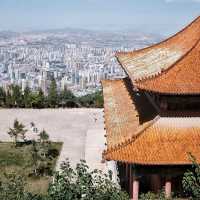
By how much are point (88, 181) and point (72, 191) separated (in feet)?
1.45

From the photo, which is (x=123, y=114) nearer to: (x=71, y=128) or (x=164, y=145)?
(x=164, y=145)

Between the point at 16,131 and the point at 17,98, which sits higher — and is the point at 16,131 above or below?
below

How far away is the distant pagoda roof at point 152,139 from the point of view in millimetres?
19047

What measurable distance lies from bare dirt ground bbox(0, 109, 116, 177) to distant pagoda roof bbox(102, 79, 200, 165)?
13.9 ft

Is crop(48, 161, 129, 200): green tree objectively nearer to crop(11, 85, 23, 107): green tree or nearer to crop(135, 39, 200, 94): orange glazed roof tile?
crop(135, 39, 200, 94): orange glazed roof tile

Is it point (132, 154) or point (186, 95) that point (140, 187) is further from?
point (186, 95)

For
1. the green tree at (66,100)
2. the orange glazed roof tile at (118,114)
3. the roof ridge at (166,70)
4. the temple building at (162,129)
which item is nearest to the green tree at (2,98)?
the green tree at (66,100)

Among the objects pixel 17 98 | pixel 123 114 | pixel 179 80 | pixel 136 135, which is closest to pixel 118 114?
pixel 123 114

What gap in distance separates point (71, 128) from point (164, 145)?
52.3ft

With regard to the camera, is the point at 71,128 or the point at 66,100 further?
the point at 66,100

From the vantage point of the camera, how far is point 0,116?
38.2 meters

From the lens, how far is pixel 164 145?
64.5 feet

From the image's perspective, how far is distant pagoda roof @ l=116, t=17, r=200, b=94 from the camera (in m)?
19.9

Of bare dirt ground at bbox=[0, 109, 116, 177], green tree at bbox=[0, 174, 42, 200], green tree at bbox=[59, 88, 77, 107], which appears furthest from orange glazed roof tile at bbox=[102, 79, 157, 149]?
green tree at bbox=[59, 88, 77, 107]
